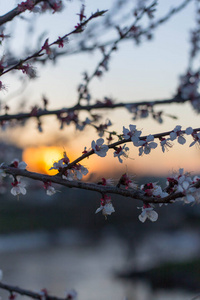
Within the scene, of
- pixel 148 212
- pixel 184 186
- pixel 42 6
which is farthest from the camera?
pixel 42 6

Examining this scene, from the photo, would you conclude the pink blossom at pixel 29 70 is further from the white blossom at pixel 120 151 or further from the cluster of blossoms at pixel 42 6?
the white blossom at pixel 120 151

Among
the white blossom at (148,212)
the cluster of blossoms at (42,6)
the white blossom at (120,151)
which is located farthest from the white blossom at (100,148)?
the cluster of blossoms at (42,6)

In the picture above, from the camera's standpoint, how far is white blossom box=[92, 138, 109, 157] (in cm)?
154

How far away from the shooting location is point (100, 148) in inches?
61.1

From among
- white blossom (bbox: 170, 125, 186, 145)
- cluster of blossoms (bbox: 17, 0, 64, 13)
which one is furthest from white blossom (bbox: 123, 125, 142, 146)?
cluster of blossoms (bbox: 17, 0, 64, 13)

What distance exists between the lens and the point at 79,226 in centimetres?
1856

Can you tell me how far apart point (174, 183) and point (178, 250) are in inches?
512

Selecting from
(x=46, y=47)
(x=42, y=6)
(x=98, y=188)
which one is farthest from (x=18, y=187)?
(x=42, y=6)

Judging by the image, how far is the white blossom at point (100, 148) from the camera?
1544mm

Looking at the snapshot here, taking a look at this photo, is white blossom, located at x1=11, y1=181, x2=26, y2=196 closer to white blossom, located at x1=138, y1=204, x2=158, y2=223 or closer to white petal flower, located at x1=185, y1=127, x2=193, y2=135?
white blossom, located at x1=138, y1=204, x2=158, y2=223

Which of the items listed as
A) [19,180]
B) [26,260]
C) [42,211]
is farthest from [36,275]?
[42,211]

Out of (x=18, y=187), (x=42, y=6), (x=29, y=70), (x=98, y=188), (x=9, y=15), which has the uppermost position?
(x=42, y=6)

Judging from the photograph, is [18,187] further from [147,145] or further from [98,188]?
[147,145]

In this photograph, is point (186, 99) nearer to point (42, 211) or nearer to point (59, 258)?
point (59, 258)
